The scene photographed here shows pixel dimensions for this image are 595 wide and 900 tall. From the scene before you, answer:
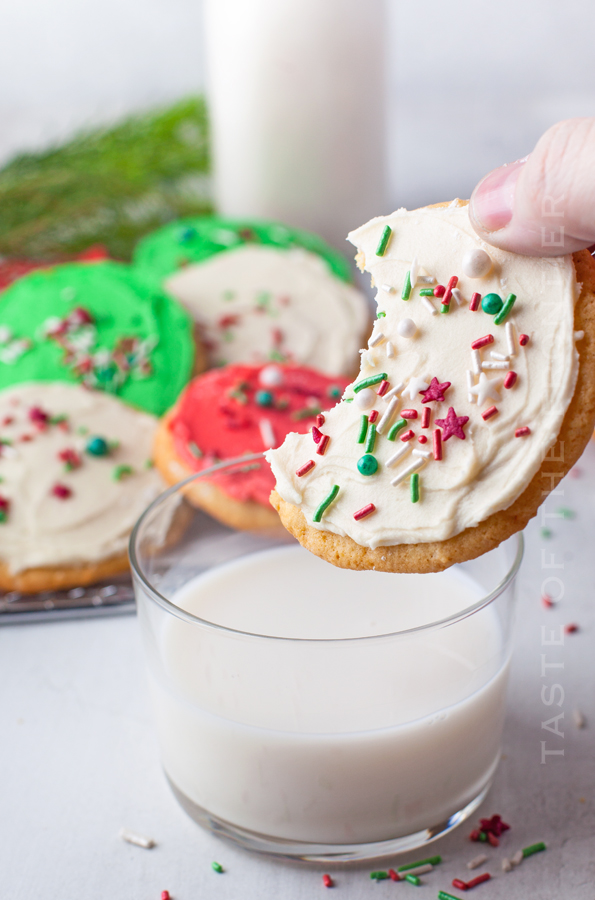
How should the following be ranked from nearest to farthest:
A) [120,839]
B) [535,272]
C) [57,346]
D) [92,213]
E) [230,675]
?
[535,272] → [230,675] → [120,839] → [57,346] → [92,213]

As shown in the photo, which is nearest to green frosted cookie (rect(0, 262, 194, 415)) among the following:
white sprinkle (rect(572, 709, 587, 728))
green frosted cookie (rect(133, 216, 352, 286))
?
green frosted cookie (rect(133, 216, 352, 286))

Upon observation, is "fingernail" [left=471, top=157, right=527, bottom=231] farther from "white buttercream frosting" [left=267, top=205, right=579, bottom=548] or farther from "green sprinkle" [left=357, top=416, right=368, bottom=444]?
"green sprinkle" [left=357, top=416, right=368, bottom=444]

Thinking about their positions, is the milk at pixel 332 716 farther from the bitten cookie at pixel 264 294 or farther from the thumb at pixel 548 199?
the bitten cookie at pixel 264 294

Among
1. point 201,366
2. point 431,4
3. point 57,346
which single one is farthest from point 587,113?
point 57,346

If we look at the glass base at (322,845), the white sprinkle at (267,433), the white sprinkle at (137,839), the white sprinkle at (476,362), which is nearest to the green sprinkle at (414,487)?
the white sprinkle at (476,362)

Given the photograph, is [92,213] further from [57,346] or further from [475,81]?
[475,81]

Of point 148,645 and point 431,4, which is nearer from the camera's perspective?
point 148,645

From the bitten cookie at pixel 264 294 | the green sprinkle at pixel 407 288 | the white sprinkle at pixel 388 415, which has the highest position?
the green sprinkle at pixel 407 288
